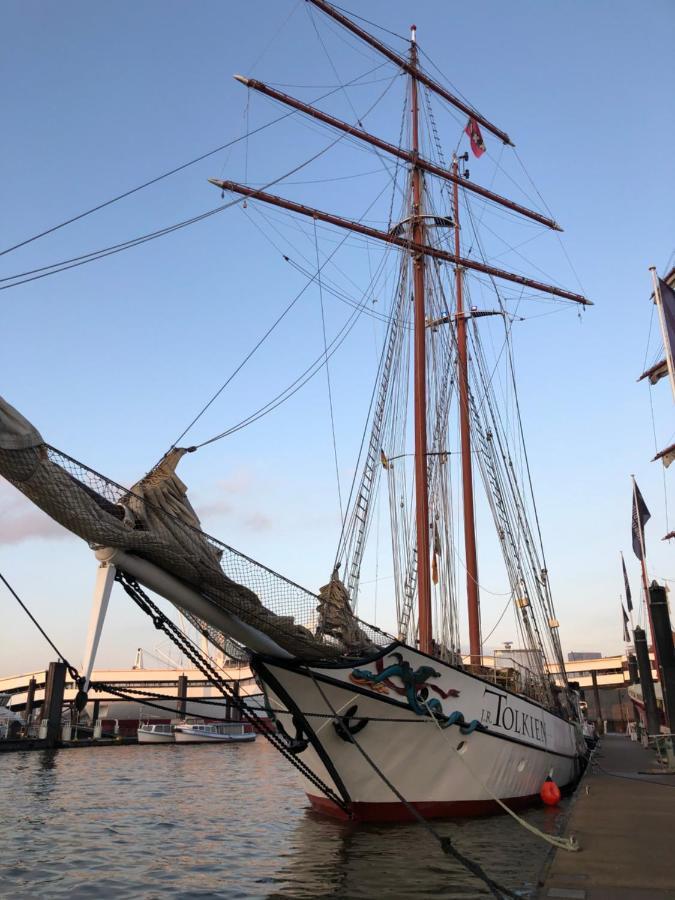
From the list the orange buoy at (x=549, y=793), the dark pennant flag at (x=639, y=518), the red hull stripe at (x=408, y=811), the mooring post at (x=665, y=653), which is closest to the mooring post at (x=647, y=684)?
the dark pennant flag at (x=639, y=518)

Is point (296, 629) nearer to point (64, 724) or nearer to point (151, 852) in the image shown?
point (151, 852)

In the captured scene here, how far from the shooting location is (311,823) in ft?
46.7

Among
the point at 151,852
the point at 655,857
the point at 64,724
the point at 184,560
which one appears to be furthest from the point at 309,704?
the point at 64,724

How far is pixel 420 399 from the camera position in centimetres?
1872

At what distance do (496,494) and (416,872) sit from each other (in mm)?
12787

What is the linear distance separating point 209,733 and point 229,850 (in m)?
48.1

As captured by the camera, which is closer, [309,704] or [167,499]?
[167,499]

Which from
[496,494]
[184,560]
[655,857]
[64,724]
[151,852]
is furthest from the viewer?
[64,724]

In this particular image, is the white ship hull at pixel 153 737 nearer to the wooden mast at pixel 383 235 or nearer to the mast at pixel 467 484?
the mast at pixel 467 484

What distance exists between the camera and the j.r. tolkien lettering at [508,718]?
1335 cm

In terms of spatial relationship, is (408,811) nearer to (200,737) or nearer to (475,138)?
(475,138)

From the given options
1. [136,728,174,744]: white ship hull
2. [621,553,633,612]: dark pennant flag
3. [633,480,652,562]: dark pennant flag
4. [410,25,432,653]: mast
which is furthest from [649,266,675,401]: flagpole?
[136,728,174,744]: white ship hull

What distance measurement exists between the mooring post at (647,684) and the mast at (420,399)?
14.0 meters

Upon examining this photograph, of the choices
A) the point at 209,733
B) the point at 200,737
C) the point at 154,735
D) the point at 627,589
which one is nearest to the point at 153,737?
the point at 154,735
